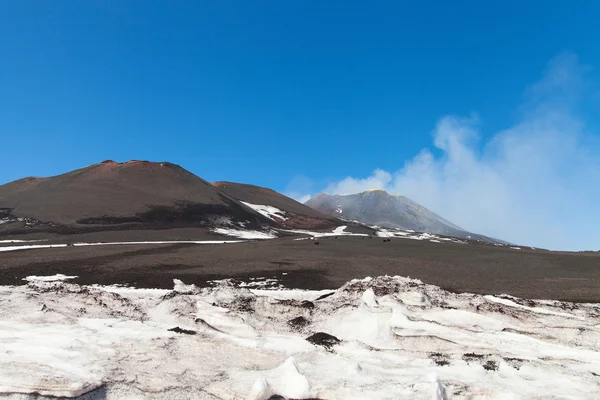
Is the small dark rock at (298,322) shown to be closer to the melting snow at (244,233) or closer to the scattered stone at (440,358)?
the scattered stone at (440,358)

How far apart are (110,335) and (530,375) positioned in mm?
8821

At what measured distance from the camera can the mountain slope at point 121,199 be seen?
220 ft

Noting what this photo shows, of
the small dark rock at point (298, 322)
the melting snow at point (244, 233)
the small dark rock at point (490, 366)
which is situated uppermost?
the melting snow at point (244, 233)

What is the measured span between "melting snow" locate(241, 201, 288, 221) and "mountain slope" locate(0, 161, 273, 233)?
8.48 meters

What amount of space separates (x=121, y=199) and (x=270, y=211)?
124 ft

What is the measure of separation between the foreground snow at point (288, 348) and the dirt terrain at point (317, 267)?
764 cm

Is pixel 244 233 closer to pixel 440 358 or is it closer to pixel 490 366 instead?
pixel 440 358

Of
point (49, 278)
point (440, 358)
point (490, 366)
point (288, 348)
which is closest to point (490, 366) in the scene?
point (490, 366)

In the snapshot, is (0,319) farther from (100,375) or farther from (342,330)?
(342,330)

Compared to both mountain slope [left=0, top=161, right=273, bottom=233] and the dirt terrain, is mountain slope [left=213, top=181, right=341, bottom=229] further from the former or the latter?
the dirt terrain

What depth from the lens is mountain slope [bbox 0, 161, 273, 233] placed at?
67.1 metres

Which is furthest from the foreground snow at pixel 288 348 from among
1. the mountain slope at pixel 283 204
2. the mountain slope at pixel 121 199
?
the mountain slope at pixel 283 204

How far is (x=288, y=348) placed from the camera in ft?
30.0

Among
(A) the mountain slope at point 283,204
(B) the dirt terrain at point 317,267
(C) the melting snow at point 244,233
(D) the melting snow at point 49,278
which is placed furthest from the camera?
(A) the mountain slope at point 283,204
